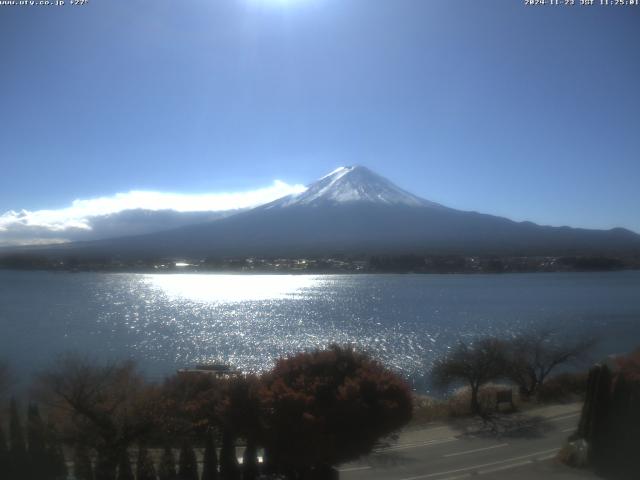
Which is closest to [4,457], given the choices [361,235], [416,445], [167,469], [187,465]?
[167,469]

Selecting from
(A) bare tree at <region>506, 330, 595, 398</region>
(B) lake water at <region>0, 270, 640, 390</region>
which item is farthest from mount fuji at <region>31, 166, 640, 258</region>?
(A) bare tree at <region>506, 330, 595, 398</region>

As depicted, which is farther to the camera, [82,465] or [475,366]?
[475,366]

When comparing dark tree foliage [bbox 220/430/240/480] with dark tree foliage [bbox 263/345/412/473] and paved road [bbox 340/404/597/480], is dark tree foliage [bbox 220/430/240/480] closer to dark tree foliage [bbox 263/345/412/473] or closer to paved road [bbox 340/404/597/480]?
dark tree foliage [bbox 263/345/412/473]

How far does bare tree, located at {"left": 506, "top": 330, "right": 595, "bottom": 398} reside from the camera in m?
13.2

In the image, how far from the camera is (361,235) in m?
71.4

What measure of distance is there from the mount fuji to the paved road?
50390 millimetres

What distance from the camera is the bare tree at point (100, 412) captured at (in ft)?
21.2

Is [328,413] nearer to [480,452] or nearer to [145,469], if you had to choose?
[145,469]

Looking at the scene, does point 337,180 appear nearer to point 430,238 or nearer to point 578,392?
point 430,238

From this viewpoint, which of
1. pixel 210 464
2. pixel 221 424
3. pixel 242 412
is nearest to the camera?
pixel 210 464

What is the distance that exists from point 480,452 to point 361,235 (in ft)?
Answer: 209

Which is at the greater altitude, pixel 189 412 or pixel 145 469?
pixel 189 412

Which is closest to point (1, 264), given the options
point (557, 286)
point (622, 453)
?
point (622, 453)

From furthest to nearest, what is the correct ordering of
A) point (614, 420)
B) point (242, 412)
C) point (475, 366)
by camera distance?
point (475, 366) → point (614, 420) → point (242, 412)
